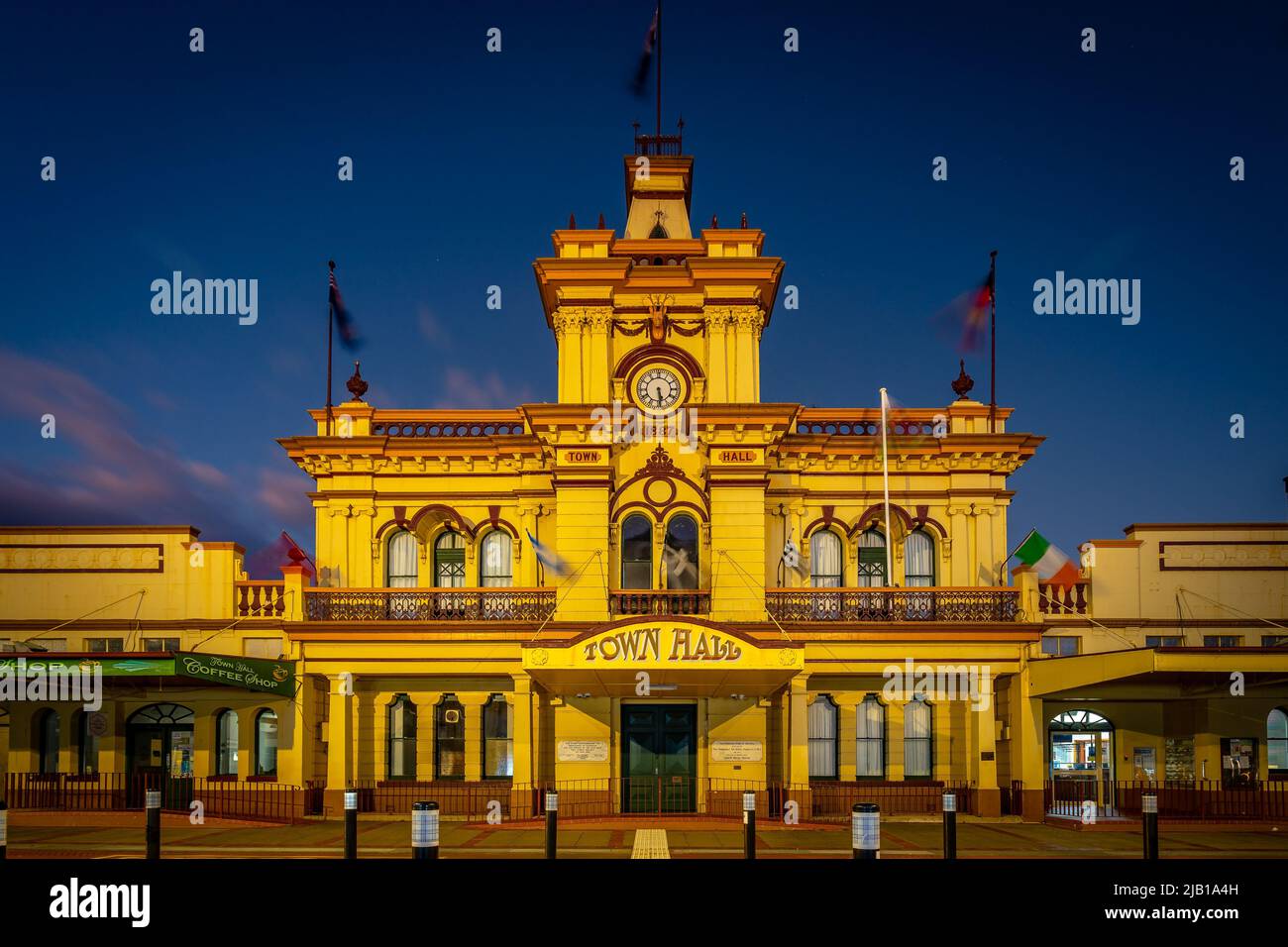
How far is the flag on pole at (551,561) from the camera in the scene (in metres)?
30.3

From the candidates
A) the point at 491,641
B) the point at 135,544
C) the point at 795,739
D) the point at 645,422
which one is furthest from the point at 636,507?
the point at 135,544

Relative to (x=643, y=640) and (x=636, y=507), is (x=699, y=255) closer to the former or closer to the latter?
(x=636, y=507)

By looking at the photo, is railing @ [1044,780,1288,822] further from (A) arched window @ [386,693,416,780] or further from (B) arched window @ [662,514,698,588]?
(A) arched window @ [386,693,416,780]

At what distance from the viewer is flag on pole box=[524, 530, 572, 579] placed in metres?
30.3

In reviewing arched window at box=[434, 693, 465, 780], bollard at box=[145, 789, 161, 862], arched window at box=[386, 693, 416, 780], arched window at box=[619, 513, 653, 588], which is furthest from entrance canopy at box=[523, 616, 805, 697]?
bollard at box=[145, 789, 161, 862]

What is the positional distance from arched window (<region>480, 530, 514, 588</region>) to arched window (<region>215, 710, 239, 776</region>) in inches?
291

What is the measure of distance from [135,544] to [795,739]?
17.7m

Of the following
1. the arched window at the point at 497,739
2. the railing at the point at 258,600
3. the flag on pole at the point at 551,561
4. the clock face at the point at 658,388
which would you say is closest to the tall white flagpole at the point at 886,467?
the clock face at the point at 658,388

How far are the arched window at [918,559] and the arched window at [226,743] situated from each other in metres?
17.9

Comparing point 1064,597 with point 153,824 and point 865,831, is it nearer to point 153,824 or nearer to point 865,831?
point 865,831

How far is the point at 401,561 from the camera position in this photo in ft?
114

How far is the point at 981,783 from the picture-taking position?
3150cm

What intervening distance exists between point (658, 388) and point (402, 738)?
1115 centimetres

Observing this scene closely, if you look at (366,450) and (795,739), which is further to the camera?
(366,450)
